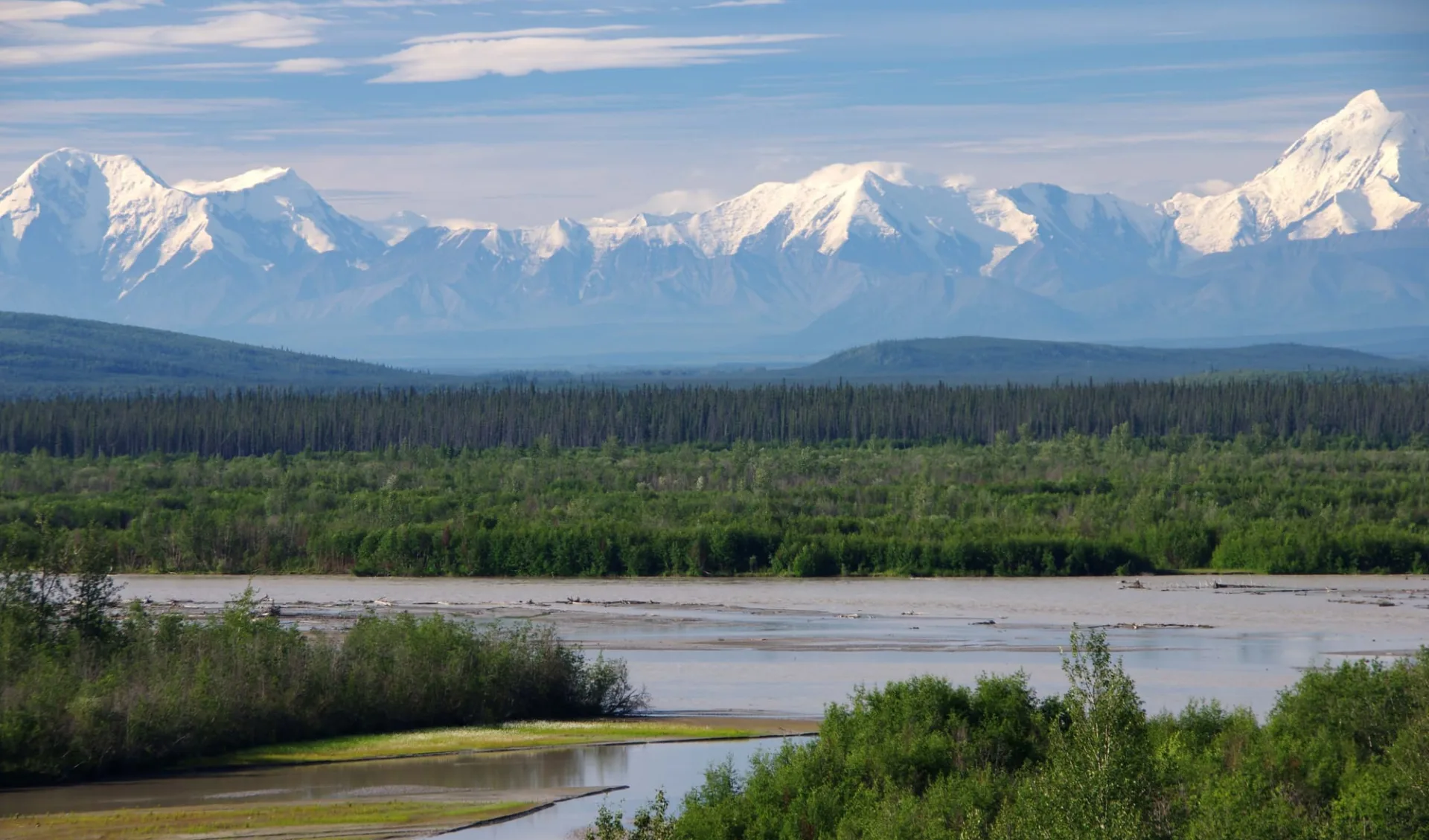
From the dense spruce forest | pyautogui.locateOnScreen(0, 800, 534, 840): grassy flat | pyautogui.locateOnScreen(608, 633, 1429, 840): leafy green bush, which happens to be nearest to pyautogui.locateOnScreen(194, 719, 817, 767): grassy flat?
pyautogui.locateOnScreen(0, 800, 534, 840): grassy flat

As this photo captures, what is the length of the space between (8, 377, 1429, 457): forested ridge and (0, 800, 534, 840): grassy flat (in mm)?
97900

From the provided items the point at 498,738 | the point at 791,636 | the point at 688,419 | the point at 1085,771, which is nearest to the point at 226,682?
the point at 498,738

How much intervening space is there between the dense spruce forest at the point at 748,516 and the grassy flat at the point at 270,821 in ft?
84.6

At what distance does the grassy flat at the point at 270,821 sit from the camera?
29.8 meters

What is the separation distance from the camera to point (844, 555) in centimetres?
7144

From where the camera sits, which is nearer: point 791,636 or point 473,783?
point 473,783

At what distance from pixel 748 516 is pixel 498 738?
39239 millimetres

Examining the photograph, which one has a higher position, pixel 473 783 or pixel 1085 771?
pixel 1085 771

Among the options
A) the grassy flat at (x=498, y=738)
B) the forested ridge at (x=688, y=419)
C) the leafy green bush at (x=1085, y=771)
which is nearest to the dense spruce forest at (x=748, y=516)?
the grassy flat at (x=498, y=738)

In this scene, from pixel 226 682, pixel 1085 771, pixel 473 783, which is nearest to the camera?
pixel 1085 771

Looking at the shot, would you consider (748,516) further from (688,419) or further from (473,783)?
(688,419)

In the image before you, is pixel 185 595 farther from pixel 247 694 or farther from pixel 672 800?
pixel 672 800

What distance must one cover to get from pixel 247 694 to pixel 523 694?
610 centimetres

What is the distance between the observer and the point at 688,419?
5723 inches
